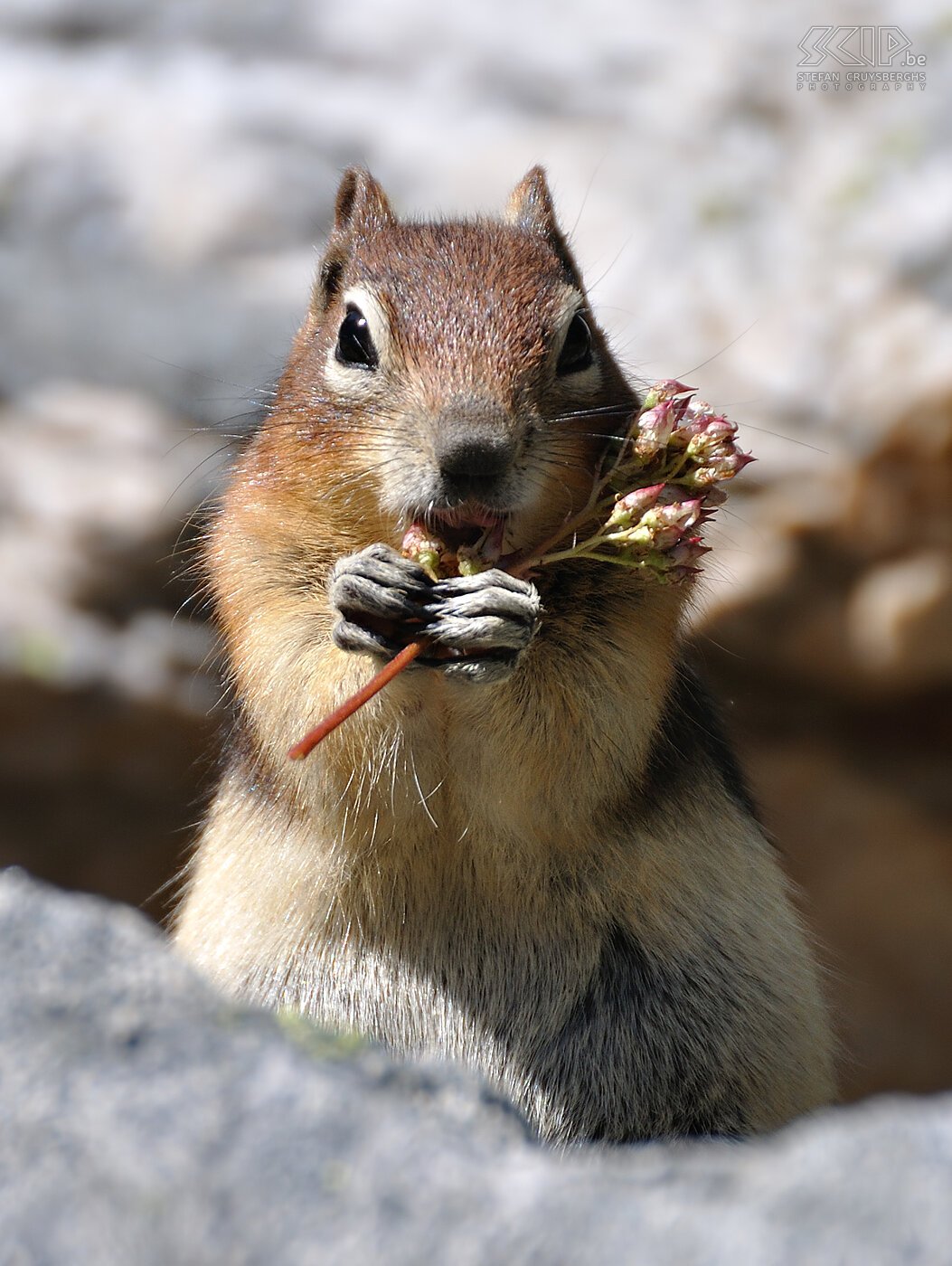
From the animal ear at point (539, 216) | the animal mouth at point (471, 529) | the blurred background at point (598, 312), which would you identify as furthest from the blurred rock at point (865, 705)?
the animal mouth at point (471, 529)

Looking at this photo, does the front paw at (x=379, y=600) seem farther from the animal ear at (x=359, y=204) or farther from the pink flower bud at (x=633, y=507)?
the animal ear at (x=359, y=204)

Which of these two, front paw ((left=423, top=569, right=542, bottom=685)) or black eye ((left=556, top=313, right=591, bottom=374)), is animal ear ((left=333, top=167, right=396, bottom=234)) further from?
front paw ((left=423, top=569, right=542, bottom=685))

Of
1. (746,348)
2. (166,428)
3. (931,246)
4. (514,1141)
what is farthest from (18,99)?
(514,1141)

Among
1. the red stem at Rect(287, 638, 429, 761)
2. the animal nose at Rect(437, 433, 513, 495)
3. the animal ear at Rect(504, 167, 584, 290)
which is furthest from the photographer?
the animal ear at Rect(504, 167, 584, 290)

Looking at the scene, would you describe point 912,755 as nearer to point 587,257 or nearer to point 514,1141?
point 587,257

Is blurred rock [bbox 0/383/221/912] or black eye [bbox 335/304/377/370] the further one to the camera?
blurred rock [bbox 0/383/221/912]

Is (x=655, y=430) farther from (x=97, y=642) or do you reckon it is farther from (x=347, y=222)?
(x=97, y=642)

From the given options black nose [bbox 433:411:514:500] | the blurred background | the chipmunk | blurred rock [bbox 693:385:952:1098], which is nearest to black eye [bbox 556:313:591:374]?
the chipmunk
